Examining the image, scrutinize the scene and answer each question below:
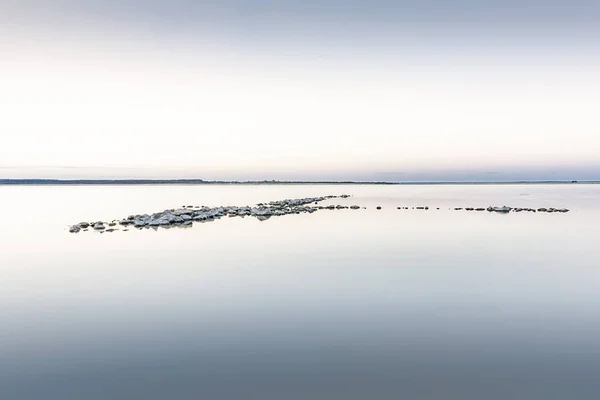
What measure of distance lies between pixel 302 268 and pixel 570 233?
1492 centimetres

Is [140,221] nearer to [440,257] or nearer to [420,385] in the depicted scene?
[440,257]

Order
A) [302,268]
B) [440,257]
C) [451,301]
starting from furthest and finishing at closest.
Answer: [440,257], [302,268], [451,301]

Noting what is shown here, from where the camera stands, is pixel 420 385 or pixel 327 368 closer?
pixel 420 385

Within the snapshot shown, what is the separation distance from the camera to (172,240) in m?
17.4

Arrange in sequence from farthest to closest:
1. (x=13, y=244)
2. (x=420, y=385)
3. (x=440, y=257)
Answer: (x=13, y=244), (x=440, y=257), (x=420, y=385)

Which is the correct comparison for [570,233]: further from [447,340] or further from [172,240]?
[172,240]

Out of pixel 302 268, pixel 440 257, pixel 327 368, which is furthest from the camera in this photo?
pixel 440 257

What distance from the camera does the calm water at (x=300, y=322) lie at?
5.04 meters

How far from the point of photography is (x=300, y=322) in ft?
23.5

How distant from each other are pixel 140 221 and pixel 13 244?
676cm

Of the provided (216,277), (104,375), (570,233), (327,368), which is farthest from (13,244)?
(570,233)

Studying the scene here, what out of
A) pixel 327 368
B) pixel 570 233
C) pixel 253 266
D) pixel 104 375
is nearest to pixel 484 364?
pixel 327 368

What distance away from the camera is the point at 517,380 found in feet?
16.7

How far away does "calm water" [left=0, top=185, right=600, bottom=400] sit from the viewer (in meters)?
5.04
